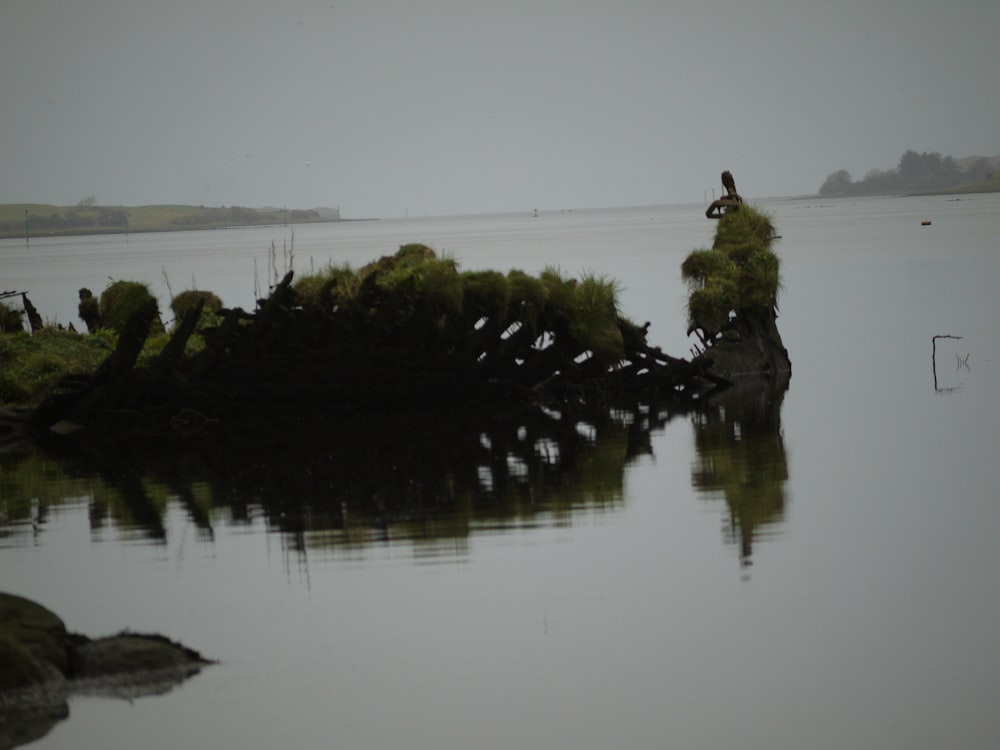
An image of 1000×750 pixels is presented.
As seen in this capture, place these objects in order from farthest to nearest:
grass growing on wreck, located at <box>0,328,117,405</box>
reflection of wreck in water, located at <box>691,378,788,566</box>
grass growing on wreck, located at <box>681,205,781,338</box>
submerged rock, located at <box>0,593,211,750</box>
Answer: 1. grass growing on wreck, located at <box>681,205,781,338</box>
2. grass growing on wreck, located at <box>0,328,117,405</box>
3. reflection of wreck in water, located at <box>691,378,788,566</box>
4. submerged rock, located at <box>0,593,211,750</box>

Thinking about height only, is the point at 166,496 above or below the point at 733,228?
below

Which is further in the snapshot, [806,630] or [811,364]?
[811,364]

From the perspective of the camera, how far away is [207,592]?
1285 centimetres

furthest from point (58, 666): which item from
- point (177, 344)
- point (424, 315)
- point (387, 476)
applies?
point (424, 315)

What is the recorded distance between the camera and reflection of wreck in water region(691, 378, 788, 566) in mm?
14955

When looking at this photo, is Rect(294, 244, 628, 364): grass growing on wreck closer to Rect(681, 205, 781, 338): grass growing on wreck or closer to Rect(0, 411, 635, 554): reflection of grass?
Rect(0, 411, 635, 554): reflection of grass

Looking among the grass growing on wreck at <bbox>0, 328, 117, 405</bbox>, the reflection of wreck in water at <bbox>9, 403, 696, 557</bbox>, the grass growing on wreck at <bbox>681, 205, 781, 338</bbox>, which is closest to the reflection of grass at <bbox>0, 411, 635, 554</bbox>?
the reflection of wreck in water at <bbox>9, 403, 696, 557</bbox>

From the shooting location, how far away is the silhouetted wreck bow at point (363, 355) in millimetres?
22078

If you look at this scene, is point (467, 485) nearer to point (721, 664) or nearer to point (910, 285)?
point (721, 664)

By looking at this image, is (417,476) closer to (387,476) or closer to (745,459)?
(387,476)

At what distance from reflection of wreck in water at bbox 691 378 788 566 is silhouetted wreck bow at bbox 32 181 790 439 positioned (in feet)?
4.36

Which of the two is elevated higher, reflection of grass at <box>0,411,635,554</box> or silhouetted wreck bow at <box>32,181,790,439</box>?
silhouetted wreck bow at <box>32,181,790,439</box>

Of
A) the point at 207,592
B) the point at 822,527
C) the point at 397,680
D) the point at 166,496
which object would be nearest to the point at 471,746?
the point at 397,680

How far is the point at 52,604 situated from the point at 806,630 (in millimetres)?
6168
